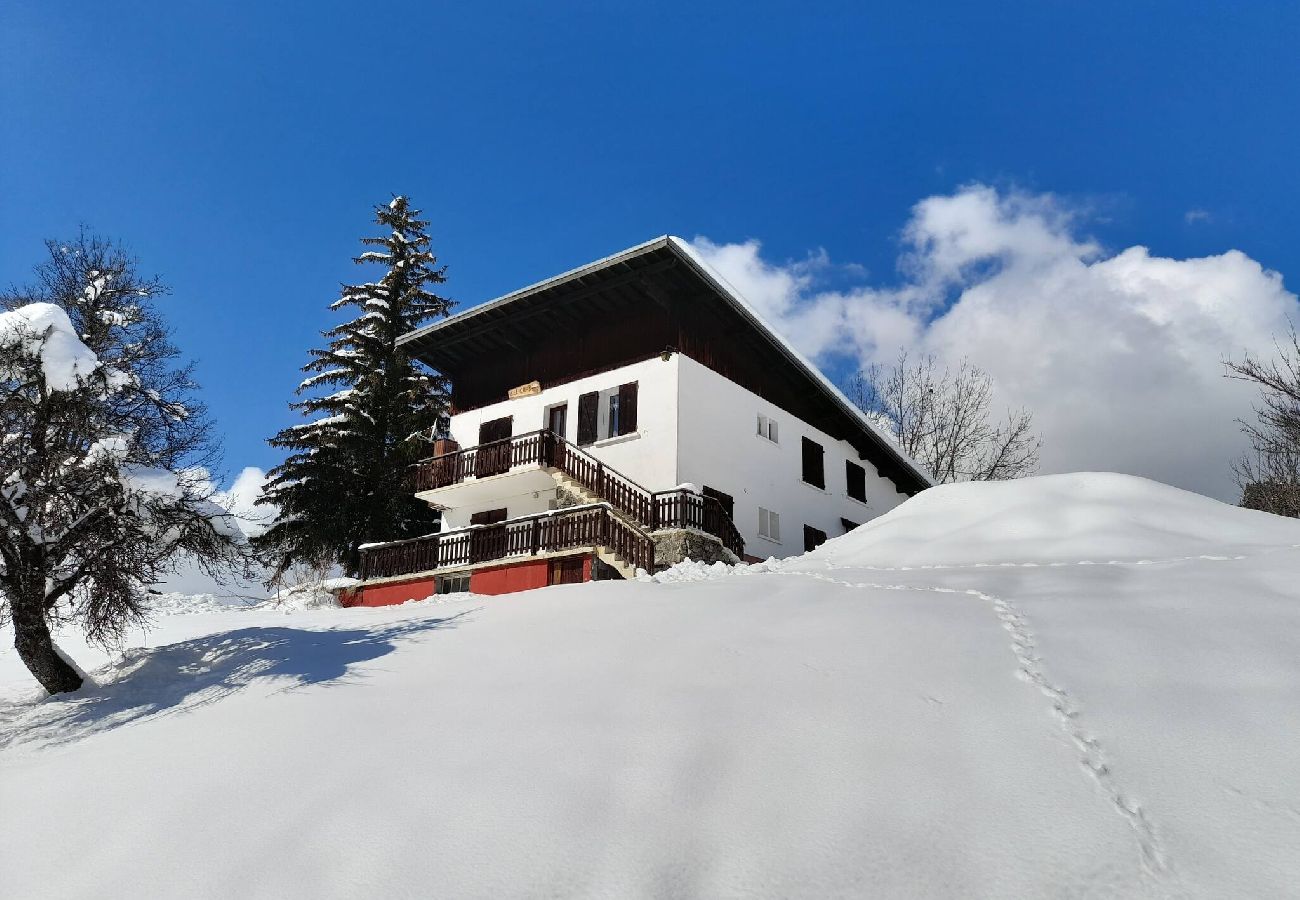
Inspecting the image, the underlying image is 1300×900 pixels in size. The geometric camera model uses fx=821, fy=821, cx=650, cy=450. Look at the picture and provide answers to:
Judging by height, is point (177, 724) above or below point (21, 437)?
below

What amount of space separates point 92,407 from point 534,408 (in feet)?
39.4

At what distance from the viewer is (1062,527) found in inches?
440

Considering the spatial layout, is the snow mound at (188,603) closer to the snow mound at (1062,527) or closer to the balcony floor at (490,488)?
the balcony floor at (490,488)

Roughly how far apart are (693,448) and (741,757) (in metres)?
14.7

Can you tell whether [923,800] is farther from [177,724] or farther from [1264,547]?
[1264,547]

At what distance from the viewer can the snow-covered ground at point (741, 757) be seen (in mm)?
3807

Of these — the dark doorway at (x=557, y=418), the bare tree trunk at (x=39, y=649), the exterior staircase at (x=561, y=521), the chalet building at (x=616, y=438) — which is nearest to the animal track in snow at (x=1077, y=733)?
the exterior staircase at (x=561, y=521)

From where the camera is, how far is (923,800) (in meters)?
4.19

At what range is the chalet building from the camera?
17094 mm

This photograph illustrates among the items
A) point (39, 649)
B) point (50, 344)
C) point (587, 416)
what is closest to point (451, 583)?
point (587, 416)

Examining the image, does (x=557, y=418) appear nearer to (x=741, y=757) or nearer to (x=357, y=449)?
(x=357, y=449)

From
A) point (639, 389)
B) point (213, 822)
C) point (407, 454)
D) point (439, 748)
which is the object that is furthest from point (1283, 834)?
point (407, 454)

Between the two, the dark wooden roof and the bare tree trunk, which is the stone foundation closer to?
the dark wooden roof

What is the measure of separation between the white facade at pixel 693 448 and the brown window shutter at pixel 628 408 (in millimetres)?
225
